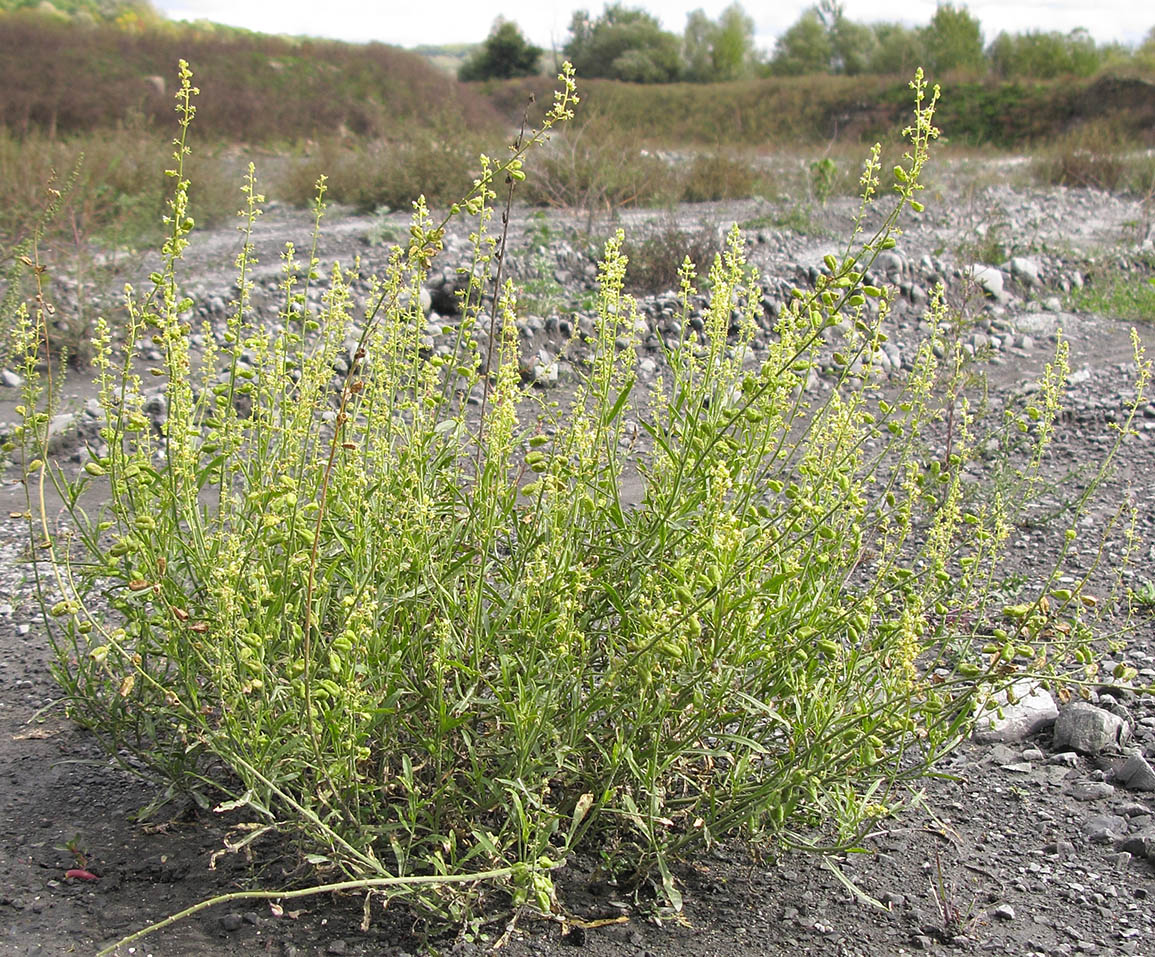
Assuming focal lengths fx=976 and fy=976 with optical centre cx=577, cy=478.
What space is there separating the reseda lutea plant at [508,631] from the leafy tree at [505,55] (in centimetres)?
4191

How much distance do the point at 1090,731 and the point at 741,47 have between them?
46.3m

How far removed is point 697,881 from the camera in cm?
235

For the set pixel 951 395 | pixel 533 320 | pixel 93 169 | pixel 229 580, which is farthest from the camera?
pixel 93 169

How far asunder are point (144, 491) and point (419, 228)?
94cm

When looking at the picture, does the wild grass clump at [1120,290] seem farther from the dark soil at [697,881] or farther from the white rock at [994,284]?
the dark soil at [697,881]

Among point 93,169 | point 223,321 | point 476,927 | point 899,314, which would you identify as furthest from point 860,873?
point 93,169

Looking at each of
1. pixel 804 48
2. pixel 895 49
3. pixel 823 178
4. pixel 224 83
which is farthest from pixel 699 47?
pixel 823 178

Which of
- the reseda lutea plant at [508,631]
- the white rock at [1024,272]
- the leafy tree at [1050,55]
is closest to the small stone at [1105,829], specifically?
the reseda lutea plant at [508,631]

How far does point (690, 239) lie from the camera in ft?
29.1

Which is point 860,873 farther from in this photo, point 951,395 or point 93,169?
point 93,169

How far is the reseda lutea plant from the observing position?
6.48 ft

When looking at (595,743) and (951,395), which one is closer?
(595,743)

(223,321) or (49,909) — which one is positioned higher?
(223,321)

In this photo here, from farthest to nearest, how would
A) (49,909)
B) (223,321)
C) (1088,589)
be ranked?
1. (223,321)
2. (1088,589)
3. (49,909)
